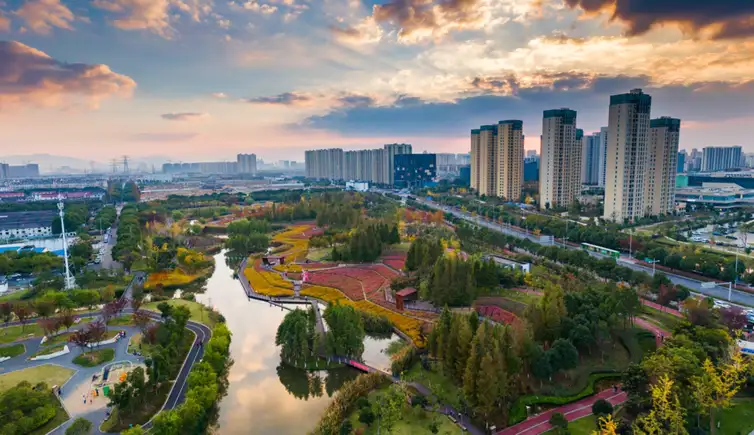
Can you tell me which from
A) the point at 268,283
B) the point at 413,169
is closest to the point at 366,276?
the point at 268,283

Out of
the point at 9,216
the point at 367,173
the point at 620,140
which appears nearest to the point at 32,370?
the point at 620,140

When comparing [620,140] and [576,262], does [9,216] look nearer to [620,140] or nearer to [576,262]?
[576,262]

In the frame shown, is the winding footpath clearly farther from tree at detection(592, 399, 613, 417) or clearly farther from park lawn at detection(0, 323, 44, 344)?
tree at detection(592, 399, 613, 417)

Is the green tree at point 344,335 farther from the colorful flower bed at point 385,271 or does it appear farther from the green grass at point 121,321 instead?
the green grass at point 121,321

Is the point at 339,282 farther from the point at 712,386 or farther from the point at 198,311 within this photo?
the point at 712,386

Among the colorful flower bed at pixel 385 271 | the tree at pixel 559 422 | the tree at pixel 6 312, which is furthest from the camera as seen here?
the colorful flower bed at pixel 385 271

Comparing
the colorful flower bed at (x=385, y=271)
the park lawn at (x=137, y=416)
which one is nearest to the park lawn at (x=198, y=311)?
the park lawn at (x=137, y=416)

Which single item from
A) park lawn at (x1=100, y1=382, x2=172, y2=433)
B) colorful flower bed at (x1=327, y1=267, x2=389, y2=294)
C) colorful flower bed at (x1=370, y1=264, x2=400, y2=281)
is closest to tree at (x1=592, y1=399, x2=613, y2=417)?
park lawn at (x1=100, y1=382, x2=172, y2=433)
